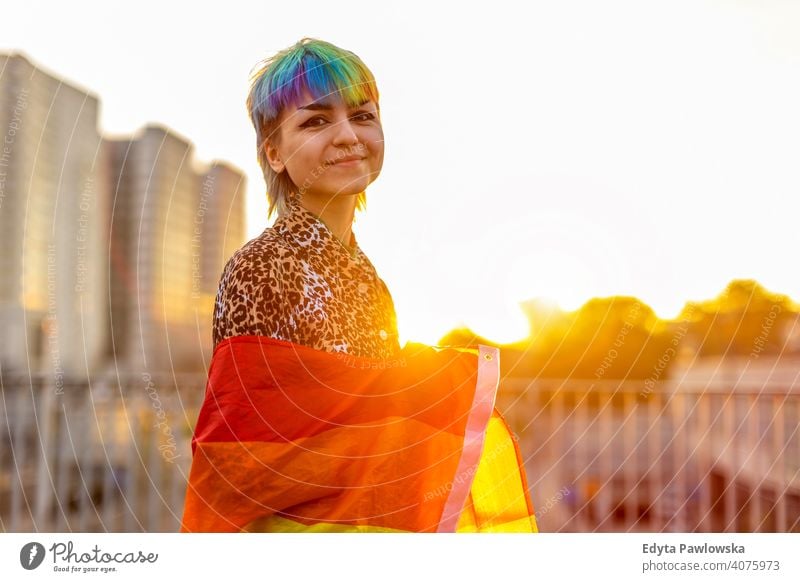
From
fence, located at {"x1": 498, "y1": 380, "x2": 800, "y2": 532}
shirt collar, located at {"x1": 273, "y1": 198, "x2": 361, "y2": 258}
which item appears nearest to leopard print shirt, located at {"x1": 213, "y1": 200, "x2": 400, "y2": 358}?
shirt collar, located at {"x1": 273, "y1": 198, "x2": 361, "y2": 258}

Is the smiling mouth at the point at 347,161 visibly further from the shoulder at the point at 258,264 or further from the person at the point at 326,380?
the shoulder at the point at 258,264

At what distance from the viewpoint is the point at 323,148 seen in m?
1.01

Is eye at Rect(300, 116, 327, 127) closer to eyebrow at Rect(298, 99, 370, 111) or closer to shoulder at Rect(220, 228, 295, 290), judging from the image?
eyebrow at Rect(298, 99, 370, 111)

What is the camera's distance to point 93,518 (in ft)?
8.19

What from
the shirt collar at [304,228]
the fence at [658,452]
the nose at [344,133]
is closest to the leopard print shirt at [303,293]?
the shirt collar at [304,228]

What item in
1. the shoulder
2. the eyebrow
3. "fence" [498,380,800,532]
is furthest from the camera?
"fence" [498,380,800,532]

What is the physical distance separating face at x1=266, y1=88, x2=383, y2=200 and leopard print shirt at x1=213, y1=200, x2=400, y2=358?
0.15ft

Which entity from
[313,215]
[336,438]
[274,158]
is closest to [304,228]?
[313,215]

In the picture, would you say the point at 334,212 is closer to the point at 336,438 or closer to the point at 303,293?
the point at 303,293

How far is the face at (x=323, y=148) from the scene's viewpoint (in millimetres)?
1007

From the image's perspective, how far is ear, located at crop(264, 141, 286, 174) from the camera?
1.03 meters

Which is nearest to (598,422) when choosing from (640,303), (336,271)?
(640,303)

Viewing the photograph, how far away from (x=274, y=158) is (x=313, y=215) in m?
0.11
